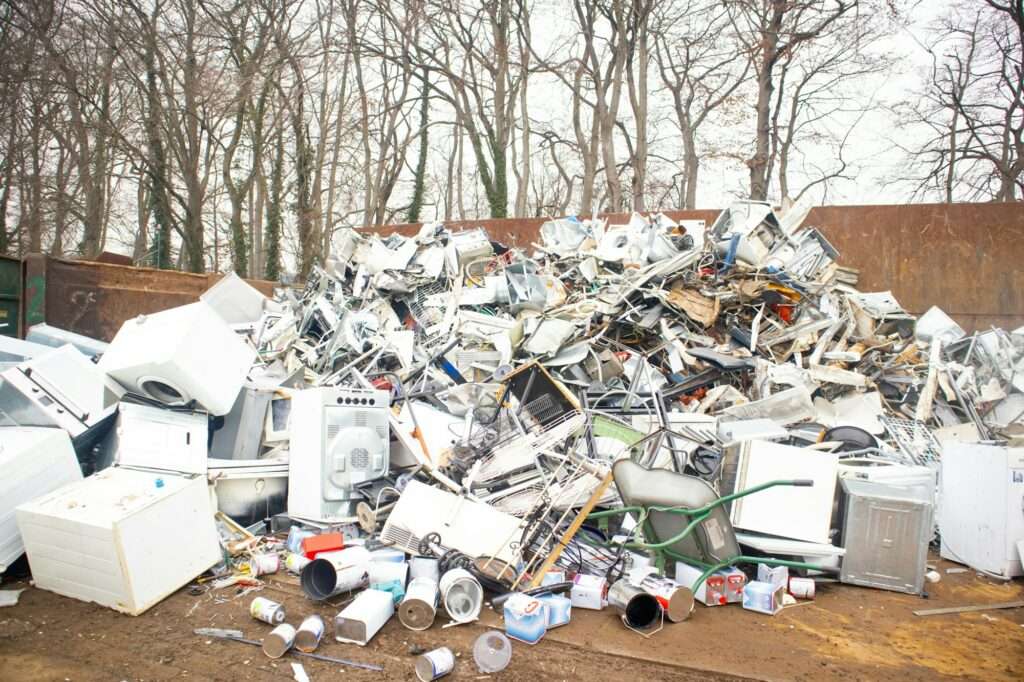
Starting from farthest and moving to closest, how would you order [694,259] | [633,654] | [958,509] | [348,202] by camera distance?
[348,202] → [694,259] → [958,509] → [633,654]

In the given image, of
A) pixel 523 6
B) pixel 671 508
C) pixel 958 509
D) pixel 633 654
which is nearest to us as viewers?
pixel 633 654

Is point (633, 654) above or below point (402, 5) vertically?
below

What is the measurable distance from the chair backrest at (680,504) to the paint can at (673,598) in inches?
12.2

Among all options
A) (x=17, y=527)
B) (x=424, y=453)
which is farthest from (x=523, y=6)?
(x=17, y=527)

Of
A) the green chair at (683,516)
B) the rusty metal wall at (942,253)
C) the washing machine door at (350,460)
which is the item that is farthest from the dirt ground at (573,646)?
the rusty metal wall at (942,253)

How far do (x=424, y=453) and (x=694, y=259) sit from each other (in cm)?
410

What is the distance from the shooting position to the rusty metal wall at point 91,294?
7328 mm

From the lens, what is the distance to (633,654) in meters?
3.04

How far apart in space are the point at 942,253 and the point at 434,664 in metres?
8.23

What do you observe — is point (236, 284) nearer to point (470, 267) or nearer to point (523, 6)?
point (470, 267)

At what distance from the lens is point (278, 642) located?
9.61ft

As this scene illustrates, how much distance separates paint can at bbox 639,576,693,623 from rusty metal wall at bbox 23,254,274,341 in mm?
7225

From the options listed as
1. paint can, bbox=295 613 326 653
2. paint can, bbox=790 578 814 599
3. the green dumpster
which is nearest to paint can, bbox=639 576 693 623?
paint can, bbox=790 578 814 599

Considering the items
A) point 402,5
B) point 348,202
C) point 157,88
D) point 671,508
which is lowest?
point 671,508
